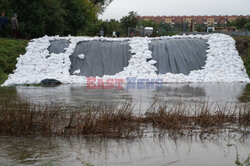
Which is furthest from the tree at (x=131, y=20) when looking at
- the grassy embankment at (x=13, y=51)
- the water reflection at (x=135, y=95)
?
the water reflection at (x=135, y=95)

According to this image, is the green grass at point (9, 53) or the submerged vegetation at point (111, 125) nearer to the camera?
the submerged vegetation at point (111, 125)

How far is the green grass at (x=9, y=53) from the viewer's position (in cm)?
1467

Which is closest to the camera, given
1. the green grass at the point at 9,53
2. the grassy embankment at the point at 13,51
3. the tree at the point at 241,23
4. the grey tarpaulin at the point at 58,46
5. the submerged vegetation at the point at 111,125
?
the submerged vegetation at the point at 111,125

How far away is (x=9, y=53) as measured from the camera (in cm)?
1597

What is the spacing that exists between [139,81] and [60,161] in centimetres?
955


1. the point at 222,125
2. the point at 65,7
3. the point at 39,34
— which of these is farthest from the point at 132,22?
the point at 222,125

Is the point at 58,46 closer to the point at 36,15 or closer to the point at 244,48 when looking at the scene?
the point at 36,15

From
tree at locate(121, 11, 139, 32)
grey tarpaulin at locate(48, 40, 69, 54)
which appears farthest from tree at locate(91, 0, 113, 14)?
grey tarpaulin at locate(48, 40, 69, 54)

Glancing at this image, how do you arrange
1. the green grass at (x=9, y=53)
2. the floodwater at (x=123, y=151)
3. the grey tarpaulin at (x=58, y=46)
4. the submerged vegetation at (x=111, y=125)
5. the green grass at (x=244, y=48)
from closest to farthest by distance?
the floodwater at (x=123, y=151) < the submerged vegetation at (x=111, y=125) < the green grass at (x=9, y=53) < the green grass at (x=244, y=48) < the grey tarpaulin at (x=58, y=46)

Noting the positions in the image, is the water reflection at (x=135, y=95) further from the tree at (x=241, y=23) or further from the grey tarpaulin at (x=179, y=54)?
the tree at (x=241, y=23)

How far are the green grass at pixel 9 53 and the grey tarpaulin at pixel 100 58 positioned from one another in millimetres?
2497

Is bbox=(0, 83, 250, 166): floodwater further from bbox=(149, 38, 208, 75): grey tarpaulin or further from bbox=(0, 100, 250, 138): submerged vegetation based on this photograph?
bbox=(149, 38, 208, 75): grey tarpaulin

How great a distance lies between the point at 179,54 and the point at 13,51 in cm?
740

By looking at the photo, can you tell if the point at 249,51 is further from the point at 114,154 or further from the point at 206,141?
the point at 114,154
